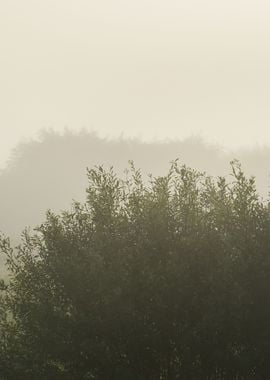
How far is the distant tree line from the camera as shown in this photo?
12.5 metres

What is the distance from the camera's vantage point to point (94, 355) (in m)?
12.9

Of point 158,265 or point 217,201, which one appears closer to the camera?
point 158,265

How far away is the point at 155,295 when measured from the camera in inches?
494

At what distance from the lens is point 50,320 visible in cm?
1309

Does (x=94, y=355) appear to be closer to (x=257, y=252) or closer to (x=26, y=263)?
(x=26, y=263)

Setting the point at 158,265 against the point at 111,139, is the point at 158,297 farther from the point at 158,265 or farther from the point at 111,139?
the point at 111,139

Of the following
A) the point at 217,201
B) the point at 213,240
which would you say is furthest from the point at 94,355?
the point at 217,201

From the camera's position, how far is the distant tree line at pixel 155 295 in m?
12.5

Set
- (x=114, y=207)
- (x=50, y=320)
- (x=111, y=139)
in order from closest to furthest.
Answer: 1. (x=50, y=320)
2. (x=114, y=207)
3. (x=111, y=139)

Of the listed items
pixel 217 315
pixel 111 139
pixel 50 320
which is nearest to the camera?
pixel 217 315

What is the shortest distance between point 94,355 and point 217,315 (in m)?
3.36

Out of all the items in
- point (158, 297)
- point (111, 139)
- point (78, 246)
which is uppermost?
point (111, 139)

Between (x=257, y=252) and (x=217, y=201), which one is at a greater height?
(x=217, y=201)

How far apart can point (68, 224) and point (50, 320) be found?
271 cm
